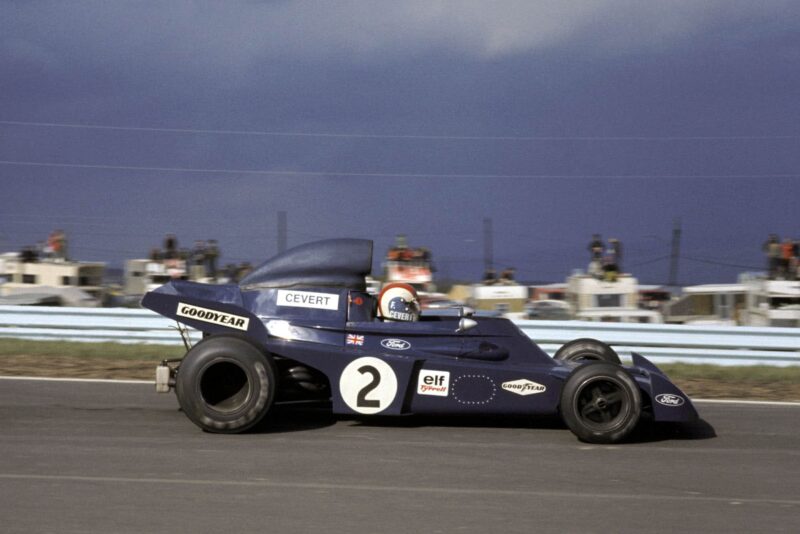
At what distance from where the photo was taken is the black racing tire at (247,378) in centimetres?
743

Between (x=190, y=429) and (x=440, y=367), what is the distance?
203 cm

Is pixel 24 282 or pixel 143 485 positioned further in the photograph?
pixel 24 282

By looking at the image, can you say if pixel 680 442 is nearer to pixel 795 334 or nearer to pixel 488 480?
pixel 488 480

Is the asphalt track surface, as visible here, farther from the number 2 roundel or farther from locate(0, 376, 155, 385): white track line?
locate(0, 376, 155, 385): white track line

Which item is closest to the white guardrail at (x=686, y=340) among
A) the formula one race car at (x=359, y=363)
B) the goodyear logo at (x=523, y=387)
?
the formula one race car at (x=359, y=363)

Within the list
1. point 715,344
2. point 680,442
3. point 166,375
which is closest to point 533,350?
point 680,442

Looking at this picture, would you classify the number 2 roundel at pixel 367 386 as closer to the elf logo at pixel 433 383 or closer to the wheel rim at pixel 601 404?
the elf logo at pixel 433 383

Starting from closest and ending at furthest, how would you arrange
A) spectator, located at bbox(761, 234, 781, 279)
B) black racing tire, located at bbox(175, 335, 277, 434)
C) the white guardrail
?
black racing tire, located at bbox(175, 335, 277, 434)
the white guardrail
spectator, located at bbox(761, 234, 781, 279)

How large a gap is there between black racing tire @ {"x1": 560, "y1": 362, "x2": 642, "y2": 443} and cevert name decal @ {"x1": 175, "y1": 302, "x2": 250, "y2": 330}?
2612mm

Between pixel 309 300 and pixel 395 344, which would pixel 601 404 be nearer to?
pixel 395 344

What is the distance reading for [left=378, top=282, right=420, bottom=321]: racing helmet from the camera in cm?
805

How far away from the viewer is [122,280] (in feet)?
70.1

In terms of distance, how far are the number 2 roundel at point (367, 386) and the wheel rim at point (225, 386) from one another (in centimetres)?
78

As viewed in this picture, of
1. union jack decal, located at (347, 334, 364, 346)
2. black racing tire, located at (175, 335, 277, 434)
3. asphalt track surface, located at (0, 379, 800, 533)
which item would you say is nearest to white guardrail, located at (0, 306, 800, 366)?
asphalt track surface, located at (0, 379, 800, 533)
